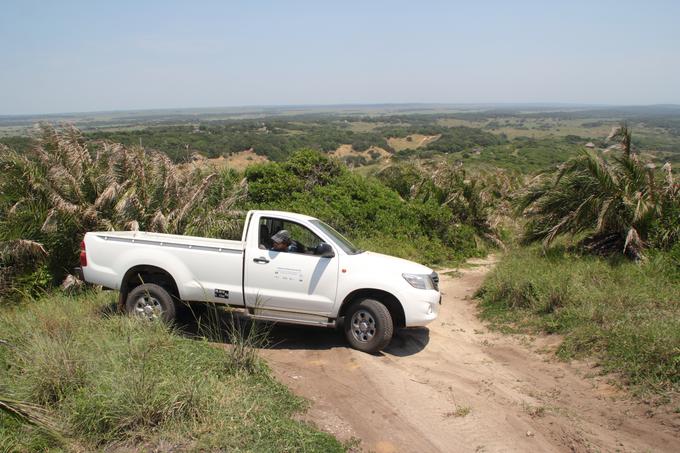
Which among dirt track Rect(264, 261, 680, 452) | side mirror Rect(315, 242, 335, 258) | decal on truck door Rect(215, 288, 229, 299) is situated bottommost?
dirt track Rect(264, 261, 680, 452)

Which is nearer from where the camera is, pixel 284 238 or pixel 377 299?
pixel 377 299

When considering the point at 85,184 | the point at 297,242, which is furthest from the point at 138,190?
the point at 297,242

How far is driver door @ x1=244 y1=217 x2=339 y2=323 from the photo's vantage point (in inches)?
284

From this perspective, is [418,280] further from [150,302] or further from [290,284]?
[150,302]

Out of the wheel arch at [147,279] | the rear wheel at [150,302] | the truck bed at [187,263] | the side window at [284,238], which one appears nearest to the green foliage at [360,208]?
the side window at [284,238]

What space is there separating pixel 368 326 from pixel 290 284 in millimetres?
1132

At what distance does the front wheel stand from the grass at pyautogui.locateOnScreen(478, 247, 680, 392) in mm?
2250

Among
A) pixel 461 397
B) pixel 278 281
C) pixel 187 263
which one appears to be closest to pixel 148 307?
pixel 187 263

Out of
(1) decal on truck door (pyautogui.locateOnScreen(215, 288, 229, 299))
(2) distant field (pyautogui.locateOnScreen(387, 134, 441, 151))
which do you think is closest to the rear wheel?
(1) decal on truck door (pyautogui.locateOnScreen(215, 288, 229, 299))

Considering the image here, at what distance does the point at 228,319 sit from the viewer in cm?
849

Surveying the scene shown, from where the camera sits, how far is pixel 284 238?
24.7 feet

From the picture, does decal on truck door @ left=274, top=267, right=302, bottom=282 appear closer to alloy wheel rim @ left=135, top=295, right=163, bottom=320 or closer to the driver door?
the driver door

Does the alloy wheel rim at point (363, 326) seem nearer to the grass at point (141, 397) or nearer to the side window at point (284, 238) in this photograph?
the side window at point (284, 238)

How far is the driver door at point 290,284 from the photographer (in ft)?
23.7
